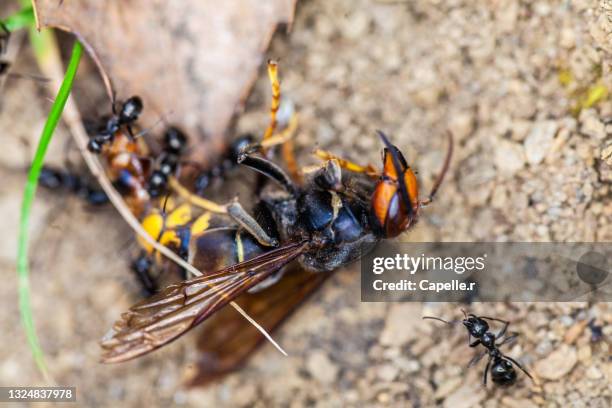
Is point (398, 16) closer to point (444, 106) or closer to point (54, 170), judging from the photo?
point (444, 106)

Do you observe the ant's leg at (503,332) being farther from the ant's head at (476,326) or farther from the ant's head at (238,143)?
the ant's head at (238,143)

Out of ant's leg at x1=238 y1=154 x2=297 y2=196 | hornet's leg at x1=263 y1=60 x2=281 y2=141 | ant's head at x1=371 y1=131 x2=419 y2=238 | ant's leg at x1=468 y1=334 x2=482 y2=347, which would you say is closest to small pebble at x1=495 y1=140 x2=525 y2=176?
ant's head at x1=371 y1=131 x2=419 y2=238

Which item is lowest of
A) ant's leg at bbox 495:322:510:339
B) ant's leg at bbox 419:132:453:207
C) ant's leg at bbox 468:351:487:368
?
ant's leg at bbox 468:351:487:368

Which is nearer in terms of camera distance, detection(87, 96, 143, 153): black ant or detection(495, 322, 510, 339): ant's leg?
detection(495, 322, 510, 339): ant's leg

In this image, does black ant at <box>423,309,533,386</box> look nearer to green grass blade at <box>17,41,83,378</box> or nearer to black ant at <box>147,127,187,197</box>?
black ant at <box>147,127,187,197</box>

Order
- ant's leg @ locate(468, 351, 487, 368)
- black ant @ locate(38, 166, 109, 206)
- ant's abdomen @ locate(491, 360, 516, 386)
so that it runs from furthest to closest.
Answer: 1. black ant @ locate(38, 166, 109, 206)
2. ant's leg @ locate(468, 351, 487, 368)
3. ant's abdomen @ locate(491, 360, 516, 386)

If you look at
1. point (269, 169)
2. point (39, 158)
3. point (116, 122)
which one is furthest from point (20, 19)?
point (269, 169)
